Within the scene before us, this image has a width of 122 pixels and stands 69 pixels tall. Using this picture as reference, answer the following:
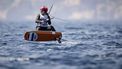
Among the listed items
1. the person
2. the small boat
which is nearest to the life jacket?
the person

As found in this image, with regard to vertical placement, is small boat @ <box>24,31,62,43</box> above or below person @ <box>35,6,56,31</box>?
below

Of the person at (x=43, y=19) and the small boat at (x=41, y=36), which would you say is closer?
the small boat at (x=41, y=36)

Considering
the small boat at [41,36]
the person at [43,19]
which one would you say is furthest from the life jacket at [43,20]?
the small boat at [41,36]

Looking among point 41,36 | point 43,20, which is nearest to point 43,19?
point 43,20

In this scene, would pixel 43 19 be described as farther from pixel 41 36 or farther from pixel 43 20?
pixel 41 36

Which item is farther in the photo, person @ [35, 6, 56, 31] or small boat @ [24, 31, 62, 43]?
person @ [35, 6, 56, 31]

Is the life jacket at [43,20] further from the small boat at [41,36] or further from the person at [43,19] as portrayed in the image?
the small boat at [41,36]

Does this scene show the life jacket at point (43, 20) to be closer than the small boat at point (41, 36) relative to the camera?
No

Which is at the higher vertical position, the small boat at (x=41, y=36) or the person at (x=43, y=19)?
the person at (x=43, y=19)

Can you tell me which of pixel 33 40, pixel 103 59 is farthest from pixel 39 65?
pixel 33 40

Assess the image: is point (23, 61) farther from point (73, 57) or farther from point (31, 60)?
point (73, 57)

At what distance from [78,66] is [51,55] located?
133 inches

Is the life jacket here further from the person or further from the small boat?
the small boat

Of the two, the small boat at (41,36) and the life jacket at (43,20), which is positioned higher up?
the life jacket at (43,20)
